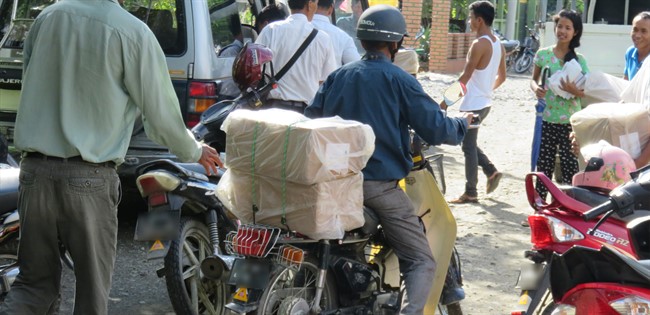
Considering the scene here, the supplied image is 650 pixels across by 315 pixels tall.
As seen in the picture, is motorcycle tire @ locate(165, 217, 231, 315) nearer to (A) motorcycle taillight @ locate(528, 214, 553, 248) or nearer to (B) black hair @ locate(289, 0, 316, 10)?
(A) motorcycle taillight @ locate(528, 214, 553, 248)

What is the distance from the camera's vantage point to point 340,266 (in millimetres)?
4688

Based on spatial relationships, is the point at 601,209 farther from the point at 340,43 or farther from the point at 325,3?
the point at 325,3

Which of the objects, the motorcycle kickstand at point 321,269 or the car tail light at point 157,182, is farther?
the car tail light at point 157,182

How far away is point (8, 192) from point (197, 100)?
7.44 ft

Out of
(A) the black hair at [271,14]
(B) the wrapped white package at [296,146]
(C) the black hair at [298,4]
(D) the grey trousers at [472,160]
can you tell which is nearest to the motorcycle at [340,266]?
(B) the wrapped white package at [296,146]

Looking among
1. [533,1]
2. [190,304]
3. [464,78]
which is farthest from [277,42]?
[533,1]

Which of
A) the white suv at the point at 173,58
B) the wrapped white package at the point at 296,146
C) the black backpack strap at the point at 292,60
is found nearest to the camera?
the wrapped white package at the point at 296,146

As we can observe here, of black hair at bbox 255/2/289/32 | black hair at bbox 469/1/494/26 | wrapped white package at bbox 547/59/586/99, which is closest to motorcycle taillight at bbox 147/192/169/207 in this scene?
black hair at bbox 255/2/289/32

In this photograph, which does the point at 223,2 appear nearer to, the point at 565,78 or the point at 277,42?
the point at 277,42

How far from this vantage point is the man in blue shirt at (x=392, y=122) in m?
4.68

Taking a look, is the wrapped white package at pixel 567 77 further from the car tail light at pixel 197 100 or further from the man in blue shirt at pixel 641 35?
the car tail light at pixel 197 100

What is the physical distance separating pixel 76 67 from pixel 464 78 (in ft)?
17.1

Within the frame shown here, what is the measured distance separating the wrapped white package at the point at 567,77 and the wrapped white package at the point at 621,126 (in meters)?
1.96

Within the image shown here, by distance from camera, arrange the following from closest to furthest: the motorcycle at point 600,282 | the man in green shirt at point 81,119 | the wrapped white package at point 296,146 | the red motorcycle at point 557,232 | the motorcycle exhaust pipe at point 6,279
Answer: the motorcycle at point 600,282, the man in green shirt at point 81,119, the wrapped white package at point 296,146, the red motorcycle at point 557,232, the motorcycle exhaust pipe at point 6,279
